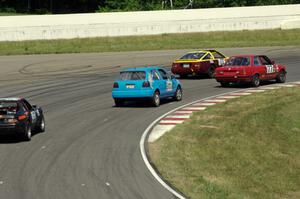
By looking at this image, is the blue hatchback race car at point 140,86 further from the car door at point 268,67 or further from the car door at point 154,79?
the car door at point 268,67

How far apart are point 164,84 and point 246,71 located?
5.51 meters

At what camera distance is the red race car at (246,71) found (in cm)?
2882

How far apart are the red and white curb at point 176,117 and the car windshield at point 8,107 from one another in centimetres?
371

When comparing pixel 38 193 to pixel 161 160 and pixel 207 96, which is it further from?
pixel 207 96

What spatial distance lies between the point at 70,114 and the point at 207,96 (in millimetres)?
6498

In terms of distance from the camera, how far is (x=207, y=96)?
2691cm

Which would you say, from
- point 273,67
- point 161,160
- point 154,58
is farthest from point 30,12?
point 161,160

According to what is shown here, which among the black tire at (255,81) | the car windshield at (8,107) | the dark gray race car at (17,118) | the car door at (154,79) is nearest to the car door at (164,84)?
the car door at (154,79)

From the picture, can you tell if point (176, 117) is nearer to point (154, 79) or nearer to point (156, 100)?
point (156, 100)

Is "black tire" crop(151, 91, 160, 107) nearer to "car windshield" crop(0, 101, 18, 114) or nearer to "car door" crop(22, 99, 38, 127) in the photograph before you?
"car door" crop(22, 99, 38, 127)

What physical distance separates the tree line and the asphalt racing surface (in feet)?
A: 168

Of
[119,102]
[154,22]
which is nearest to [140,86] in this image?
[119,102]

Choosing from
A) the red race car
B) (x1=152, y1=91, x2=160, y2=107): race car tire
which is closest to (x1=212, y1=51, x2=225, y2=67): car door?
the red race car

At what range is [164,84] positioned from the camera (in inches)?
978
